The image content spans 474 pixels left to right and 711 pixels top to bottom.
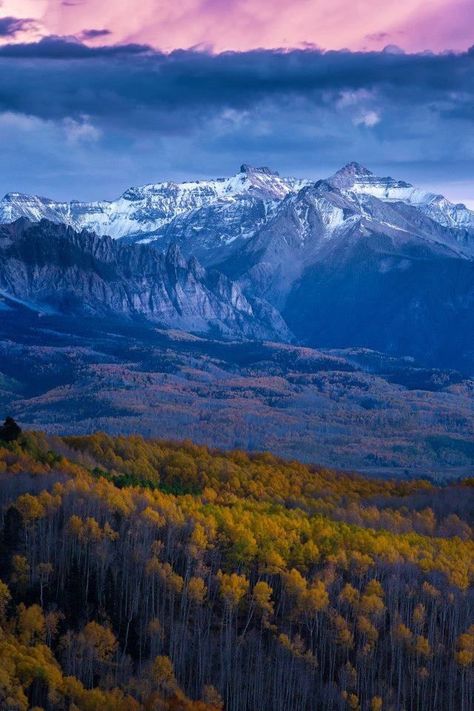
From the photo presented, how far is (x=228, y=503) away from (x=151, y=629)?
52.5m

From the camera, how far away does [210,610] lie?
149000 millimetres

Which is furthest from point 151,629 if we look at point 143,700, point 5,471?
point 5,471

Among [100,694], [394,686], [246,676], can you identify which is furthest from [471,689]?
[100,694]

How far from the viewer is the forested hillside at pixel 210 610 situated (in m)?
132

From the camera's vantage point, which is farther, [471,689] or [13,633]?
[471,689]

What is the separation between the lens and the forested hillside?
132375 mm

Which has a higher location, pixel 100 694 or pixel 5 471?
pixel 5 471

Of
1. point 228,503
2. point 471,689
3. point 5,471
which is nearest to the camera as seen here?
point 471,689

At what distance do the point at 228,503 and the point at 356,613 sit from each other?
41.7m

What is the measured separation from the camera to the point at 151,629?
141 meters

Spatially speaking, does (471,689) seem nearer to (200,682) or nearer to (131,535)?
(200,682)

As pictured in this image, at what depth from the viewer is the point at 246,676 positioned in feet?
458

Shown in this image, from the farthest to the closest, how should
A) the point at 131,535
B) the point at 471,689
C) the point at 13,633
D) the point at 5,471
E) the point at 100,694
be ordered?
the point at 5,471 → the point at 131,535 → the point at 471,689 → the point at 13,633 → the point at 100,694

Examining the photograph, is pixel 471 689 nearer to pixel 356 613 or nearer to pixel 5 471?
pixel 356 613
